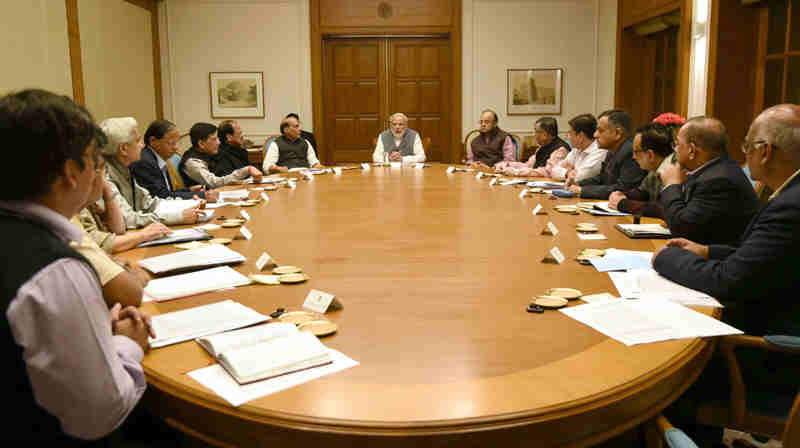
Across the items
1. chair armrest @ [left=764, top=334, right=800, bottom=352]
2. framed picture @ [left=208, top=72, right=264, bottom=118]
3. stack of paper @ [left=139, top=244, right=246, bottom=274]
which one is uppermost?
framed picture @ [left=208, top=72, right=264, bottom=118]

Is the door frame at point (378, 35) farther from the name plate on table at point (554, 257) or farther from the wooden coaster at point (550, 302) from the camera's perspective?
the wooden coaster at point (550, 302)

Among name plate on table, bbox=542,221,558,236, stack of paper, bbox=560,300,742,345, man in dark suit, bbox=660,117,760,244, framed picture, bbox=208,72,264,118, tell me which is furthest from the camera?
framed picture, bbox=208,72,264,118

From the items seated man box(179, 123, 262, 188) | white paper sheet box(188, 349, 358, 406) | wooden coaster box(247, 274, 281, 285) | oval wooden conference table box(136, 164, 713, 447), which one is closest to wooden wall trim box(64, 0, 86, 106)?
seated man box(179, 123, 262, 188)

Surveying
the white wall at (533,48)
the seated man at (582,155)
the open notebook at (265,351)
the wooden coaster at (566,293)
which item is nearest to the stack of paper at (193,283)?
the open notebook at (265,351)

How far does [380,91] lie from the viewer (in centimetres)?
891

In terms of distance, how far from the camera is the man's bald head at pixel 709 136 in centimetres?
258

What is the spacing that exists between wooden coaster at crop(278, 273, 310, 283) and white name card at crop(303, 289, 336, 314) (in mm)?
256

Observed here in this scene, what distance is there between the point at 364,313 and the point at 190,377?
0.55 meters

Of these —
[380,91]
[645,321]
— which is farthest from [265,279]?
[380,91]

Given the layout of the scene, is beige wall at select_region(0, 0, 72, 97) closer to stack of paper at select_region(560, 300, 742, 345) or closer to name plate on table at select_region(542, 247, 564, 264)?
name plate on table at select_region(542, 247, 564, 264)

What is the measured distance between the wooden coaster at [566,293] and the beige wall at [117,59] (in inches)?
234

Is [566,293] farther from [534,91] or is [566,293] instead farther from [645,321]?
[534,91]

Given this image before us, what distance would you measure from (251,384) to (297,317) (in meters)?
0.40

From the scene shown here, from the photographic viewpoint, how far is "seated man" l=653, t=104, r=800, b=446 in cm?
182
